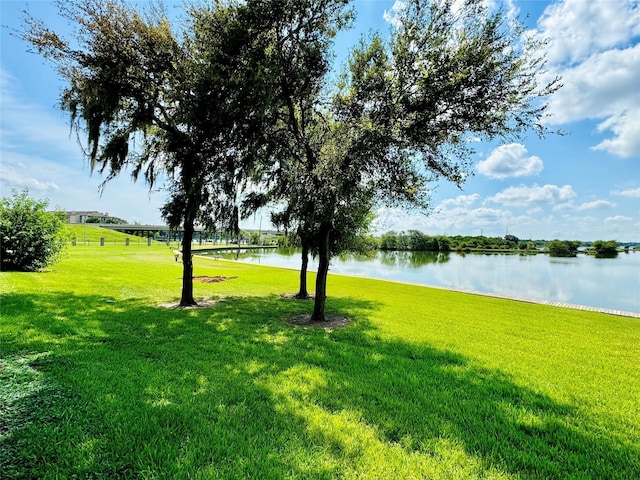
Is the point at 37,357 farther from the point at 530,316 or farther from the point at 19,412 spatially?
the point at 530,316

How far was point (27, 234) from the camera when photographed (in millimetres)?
11523

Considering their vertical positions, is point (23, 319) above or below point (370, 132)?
below

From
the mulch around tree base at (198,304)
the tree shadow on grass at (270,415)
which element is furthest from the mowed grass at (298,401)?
the mulch around tree base at (198,304)

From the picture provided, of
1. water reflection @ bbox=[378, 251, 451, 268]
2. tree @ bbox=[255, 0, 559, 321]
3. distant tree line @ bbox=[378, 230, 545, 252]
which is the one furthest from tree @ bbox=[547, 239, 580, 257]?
tree @ bbox=[255, 0, 559, 321]

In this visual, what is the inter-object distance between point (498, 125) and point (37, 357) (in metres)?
9.32

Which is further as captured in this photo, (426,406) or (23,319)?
(23,319)

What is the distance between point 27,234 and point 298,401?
13163mm

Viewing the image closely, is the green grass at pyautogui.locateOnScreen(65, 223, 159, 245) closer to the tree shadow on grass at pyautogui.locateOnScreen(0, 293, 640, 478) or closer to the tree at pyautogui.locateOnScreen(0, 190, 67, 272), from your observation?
the tree at pyautogui.locateOnScreen(0, 190, 67, 272)

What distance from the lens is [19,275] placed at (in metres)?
10.5

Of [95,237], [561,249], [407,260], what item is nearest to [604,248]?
[561,249]

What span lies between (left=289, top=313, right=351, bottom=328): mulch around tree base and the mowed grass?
0.52m

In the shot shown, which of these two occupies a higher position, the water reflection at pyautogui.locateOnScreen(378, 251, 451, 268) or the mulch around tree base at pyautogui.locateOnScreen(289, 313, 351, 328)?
the mulch around tree base at pyautogui.locateOnScreen(289, 313, 351, 328)

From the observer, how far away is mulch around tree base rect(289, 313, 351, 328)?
7599 mm

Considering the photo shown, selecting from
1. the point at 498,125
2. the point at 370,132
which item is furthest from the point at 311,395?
the point at 498,125
